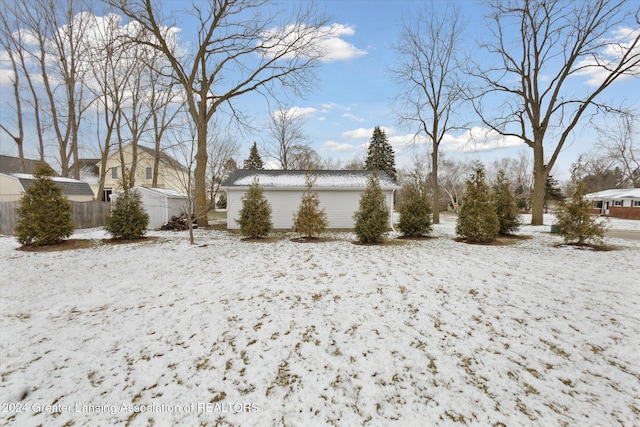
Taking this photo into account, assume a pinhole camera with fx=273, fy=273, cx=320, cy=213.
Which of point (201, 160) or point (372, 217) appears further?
point (201, 160)

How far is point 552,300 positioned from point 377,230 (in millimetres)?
5525

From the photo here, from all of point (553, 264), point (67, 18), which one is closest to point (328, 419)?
point (553, 264)

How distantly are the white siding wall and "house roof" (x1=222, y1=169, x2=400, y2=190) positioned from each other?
0.34 metres

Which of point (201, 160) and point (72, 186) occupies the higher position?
point (201, 160)

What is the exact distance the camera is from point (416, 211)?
11484mm

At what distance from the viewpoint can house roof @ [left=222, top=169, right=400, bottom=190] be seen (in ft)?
44.8

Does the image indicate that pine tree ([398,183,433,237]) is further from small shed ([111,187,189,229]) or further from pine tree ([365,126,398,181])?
pine tree ([365,126,398,181])

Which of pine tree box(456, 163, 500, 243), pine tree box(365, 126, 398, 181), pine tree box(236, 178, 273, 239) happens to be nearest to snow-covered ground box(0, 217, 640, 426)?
pine tree box(456, 163, 500, 243)

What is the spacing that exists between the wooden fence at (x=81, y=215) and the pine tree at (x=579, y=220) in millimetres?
18018

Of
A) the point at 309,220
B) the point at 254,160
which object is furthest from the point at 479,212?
the point at 254,160

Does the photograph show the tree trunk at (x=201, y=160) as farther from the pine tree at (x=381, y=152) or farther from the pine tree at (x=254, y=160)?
the pine tree at (x=254, y=160)

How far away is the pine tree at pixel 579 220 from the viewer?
29.3ft

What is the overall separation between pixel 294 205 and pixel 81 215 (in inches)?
439

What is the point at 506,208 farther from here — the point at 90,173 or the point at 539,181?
the point at 90,173
